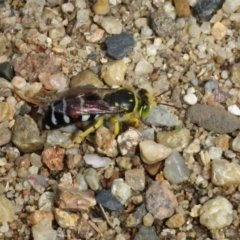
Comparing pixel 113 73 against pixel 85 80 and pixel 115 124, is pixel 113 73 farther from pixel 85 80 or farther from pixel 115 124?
pixel 115 124

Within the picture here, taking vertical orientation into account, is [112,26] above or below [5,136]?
above

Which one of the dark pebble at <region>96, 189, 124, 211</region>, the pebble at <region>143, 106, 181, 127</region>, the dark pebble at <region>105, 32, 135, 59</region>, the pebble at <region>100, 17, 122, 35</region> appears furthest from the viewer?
the pebble at <region>100, 17, 122, 35</region>

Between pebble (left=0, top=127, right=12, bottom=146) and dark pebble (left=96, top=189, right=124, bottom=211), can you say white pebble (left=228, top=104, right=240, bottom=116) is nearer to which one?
dark pebble (left=96, top=189, right=124, bottom=211)

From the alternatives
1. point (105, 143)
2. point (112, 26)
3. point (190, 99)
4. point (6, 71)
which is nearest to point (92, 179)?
point (105, 143)

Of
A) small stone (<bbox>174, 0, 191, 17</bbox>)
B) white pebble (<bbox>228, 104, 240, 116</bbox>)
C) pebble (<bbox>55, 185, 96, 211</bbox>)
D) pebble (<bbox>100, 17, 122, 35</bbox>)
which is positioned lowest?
pebble (<bbox>55, 185, 96, 211</bbox>)

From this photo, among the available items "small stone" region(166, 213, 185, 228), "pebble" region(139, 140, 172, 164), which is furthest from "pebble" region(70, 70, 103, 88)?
"small stone" region(166, 213, 185, 228)

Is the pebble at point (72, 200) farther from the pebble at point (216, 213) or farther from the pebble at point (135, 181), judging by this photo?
the pebble at point (216, 213)
